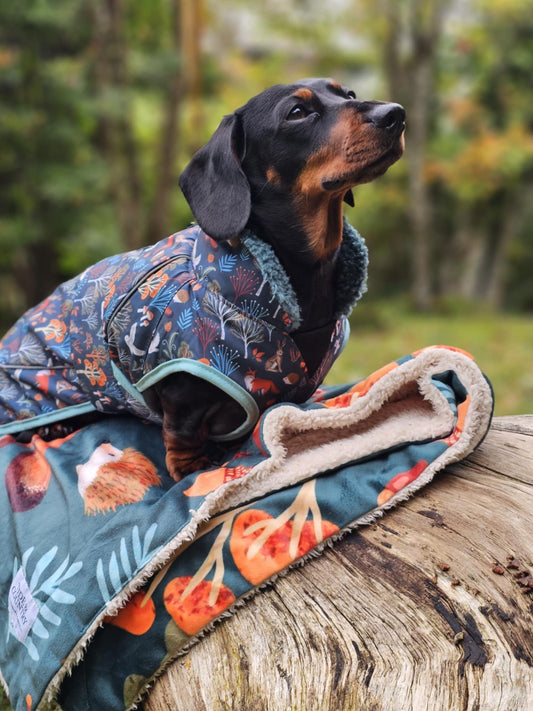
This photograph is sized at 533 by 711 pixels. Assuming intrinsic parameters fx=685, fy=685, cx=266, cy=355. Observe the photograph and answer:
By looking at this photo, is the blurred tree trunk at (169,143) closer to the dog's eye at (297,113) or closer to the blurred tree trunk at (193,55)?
the blurred tree trunk at (193,55)

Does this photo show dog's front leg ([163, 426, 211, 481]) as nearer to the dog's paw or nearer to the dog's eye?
the dog's paw

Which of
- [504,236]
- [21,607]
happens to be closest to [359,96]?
[504,236]

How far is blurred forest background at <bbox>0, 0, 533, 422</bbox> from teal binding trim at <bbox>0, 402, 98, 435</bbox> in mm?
3490

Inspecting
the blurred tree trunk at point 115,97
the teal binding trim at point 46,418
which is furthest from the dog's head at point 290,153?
the blurred tree trunk at point 115,97

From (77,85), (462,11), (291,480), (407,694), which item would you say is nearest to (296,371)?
(291,480)

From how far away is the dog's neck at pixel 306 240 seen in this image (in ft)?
6.85

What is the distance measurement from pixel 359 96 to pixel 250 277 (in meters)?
8.01

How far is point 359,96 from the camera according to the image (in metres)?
9.22

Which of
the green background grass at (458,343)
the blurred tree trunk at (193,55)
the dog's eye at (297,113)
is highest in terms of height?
the blurred tree trunk at (193,55)

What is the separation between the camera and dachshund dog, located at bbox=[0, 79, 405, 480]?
78.5 inches

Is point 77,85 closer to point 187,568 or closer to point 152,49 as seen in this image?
point 152,49

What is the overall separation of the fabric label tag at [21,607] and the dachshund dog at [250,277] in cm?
55

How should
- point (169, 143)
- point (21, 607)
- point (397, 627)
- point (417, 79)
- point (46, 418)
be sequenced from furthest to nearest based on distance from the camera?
point (417, 79) → point (169, 143) → point (46, 418) → point (21, 607) → point (397, 627)

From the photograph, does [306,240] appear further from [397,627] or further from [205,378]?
[397,627]
